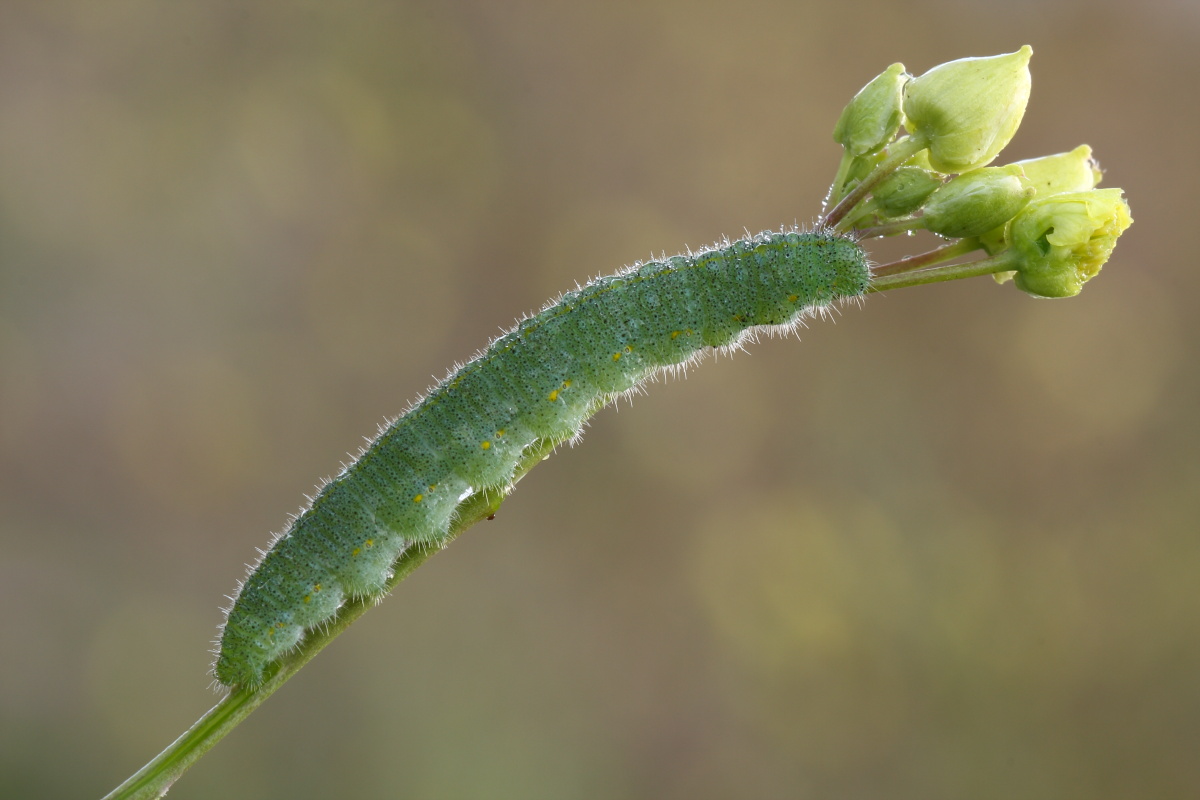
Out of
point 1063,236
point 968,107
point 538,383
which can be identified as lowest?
point 1063,236

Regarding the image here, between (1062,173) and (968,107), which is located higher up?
(968,107)

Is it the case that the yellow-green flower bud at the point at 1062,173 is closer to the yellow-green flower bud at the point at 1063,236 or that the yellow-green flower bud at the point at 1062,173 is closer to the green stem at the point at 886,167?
the yellow-green flower bud at the point at 1063,236

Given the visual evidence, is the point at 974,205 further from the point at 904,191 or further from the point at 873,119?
the point at 873,119

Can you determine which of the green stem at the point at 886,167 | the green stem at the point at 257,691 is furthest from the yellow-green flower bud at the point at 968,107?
the green stem at the point at 257,691

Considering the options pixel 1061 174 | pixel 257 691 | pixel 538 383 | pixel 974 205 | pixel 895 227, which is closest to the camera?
pixel 257 691

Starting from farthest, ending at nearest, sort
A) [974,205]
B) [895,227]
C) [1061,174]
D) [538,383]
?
[538,383] → [1061,174] → [895,227] → [974,205]

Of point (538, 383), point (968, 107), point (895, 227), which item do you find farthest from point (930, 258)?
point (538, 383)

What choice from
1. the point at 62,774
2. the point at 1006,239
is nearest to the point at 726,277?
the point at 1006,239

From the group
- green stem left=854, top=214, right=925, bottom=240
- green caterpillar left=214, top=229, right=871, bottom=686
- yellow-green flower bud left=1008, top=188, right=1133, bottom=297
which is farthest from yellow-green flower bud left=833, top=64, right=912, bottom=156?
yellow-green flower bud left=1008, top=188, right=1133, bottom=297
